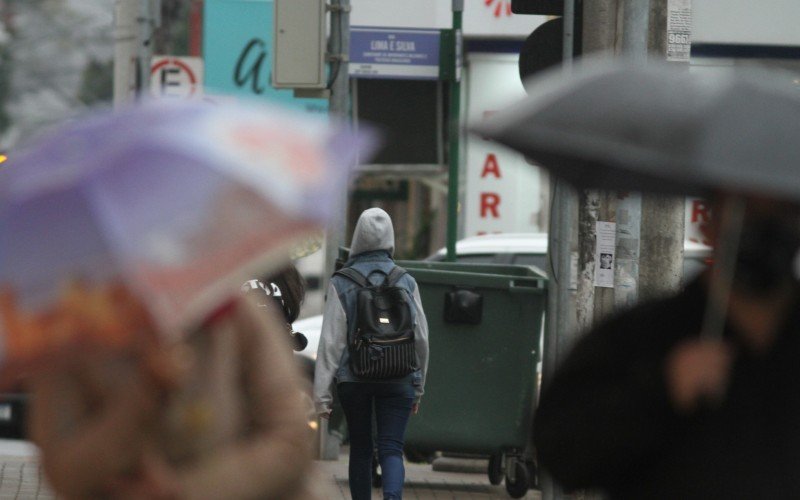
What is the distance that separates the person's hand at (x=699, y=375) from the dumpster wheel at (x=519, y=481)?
736 cm

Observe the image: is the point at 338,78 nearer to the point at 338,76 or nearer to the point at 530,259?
the point at 338,76

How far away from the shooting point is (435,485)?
11.1m

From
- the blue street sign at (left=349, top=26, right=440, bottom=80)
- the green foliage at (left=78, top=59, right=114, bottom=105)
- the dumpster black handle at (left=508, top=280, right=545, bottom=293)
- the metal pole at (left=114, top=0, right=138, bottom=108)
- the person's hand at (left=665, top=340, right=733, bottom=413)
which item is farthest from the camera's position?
the green foliage at (left=78, top=59, right=114, bottom=105)

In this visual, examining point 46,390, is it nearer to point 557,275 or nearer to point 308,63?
point 557,275

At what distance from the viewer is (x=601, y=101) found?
9.86 ft

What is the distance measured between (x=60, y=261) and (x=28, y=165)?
0.18 metres

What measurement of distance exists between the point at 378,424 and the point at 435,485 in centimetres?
264

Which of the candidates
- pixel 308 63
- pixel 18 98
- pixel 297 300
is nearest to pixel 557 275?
pixel 297 300

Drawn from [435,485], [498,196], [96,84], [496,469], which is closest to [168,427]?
[496,469]

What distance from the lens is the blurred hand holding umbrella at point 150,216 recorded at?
267 centimetres

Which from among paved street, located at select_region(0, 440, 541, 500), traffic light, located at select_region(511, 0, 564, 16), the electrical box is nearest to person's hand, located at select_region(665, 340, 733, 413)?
traffic light, located at select_region(511, 0, 564, 16)

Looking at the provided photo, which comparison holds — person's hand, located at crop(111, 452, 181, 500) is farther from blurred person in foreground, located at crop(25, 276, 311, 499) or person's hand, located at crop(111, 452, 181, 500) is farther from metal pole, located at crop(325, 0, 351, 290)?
metal pole, located at crop(325, 0, 351, 290)

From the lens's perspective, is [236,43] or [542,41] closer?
[542,41]

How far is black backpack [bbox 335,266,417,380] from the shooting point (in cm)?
839
